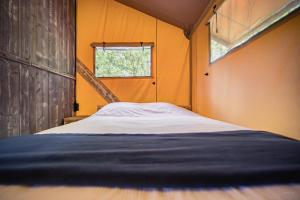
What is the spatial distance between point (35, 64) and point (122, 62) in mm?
1427

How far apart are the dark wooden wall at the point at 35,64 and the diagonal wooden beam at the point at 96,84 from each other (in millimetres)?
127

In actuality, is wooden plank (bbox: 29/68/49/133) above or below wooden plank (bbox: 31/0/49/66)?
below

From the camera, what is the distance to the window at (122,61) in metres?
3.45

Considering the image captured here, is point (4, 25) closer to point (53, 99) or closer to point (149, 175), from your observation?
point (53, 99)

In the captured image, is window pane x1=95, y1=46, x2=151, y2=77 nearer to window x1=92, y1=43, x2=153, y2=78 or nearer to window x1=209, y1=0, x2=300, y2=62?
window x1=92, y1=43, x2=153, y2=78

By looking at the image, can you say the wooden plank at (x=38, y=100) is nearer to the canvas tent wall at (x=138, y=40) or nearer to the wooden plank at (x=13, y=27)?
the wooden plank at (x=13, y=27)

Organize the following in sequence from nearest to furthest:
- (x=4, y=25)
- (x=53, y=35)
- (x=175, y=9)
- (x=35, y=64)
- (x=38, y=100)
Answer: (x=4, y=25)
(x=35, y=64)
(x=38, y=100)
(x=53, y=35)
(x=175, y=9)

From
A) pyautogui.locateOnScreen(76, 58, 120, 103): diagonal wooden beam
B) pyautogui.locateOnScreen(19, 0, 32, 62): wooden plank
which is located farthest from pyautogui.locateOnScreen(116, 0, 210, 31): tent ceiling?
pyautogui.locateOnScreen(19, 0, 32, 62): wooden plank

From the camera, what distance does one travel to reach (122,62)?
3457mm

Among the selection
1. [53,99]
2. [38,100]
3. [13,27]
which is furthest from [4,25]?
[53,99]

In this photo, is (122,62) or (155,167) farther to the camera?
(122,62)

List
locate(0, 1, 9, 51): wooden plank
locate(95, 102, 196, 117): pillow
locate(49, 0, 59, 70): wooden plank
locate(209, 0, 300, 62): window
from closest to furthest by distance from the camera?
locate(209, 0, 300, 62): window → locate(0, 1, 9, 51): wooden plank → locate(95, 102, 196, 117): pillow → locate(49, 0, 59, 70): wooden plank

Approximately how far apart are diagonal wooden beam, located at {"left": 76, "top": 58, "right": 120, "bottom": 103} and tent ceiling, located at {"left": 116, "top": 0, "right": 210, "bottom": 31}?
1280 millimetres

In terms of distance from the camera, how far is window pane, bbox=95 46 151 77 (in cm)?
345
